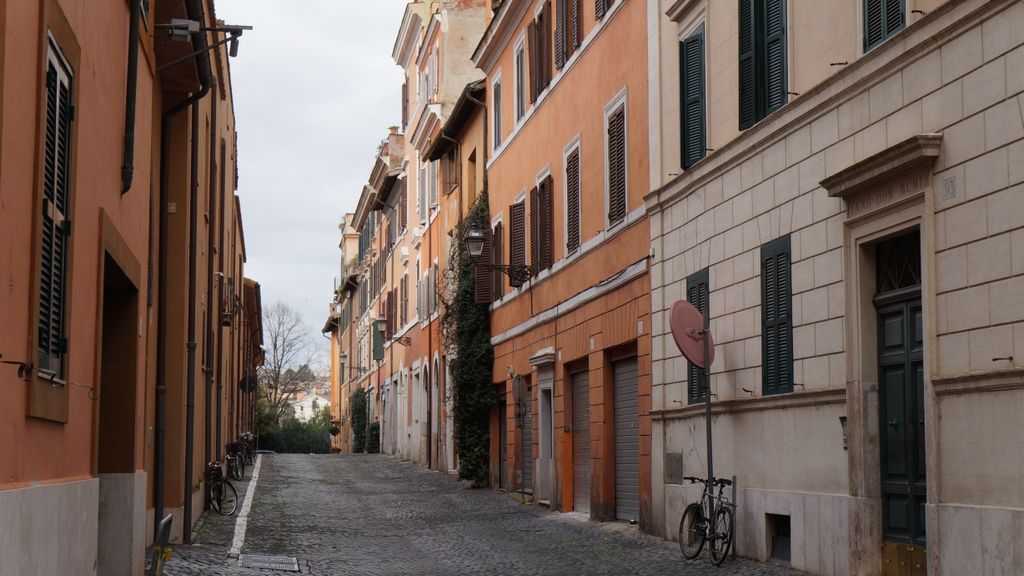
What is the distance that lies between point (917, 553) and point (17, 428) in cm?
749

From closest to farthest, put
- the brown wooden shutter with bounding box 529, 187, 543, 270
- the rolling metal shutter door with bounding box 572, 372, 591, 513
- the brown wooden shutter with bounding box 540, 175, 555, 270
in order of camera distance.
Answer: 1. the rolling metal shutter door with bounding box 572, 372, 591, 513
2. the brown wooden shutter with bounding box 540, 175, 555, 270
3. the brown wooden shutter with bounding box 529, 187, 543, 270

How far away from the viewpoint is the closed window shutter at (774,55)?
14.1 meters

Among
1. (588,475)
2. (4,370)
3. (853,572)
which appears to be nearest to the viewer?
(4,370)

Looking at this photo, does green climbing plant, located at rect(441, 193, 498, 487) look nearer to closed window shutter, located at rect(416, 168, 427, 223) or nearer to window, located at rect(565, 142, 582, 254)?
window, located at rect(565, 142, 582, 254)

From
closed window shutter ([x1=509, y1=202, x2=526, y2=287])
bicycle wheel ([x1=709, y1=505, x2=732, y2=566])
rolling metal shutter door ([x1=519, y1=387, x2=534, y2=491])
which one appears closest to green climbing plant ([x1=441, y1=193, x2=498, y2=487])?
rolling metal shutter door ([x1=519, y1=387, x2=534, y2=491])

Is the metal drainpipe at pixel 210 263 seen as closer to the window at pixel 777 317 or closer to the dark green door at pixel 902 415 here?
the window at pixel 777 317

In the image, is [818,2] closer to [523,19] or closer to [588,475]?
[588,475]

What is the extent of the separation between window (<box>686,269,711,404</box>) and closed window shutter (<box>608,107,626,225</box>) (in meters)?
3.17

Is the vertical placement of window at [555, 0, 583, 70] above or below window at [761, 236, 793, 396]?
above

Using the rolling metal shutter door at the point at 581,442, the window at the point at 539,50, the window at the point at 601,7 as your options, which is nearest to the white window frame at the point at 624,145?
the window at the point at 601,7

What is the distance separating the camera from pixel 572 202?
75.8ft

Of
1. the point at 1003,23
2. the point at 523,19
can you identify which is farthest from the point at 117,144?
the point at 523,19

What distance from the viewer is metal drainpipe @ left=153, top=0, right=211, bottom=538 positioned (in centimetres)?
1463

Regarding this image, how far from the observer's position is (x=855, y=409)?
40.0 ft
